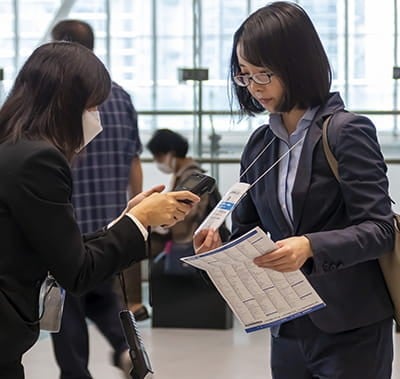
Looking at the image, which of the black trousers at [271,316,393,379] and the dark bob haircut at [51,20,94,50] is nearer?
the black trousers at [271,316,393,379]

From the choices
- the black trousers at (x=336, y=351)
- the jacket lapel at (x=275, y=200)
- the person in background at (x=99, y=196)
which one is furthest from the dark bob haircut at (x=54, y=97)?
the person in background at (x=99, y=196)

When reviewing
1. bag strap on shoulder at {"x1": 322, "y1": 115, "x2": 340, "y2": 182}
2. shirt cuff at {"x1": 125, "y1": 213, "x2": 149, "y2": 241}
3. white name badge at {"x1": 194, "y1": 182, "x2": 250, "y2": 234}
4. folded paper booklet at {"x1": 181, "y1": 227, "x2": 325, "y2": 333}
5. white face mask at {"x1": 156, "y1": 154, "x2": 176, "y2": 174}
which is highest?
bag strap on shoulder at {"x1": 322, "y1": 115, "x2": 340, "y2": 182}

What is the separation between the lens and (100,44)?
274 inches

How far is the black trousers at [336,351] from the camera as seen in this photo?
2178 mm

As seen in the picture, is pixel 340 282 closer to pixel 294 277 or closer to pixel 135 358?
pixel 294 277

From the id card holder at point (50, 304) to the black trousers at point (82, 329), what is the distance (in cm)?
144

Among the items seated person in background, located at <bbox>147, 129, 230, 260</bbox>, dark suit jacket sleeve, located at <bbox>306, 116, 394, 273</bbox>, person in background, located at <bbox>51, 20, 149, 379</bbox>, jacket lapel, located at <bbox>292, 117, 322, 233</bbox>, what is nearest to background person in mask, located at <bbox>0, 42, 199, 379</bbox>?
jacket lapel, located at <bbox>292, 117, 322, 233</bbox>

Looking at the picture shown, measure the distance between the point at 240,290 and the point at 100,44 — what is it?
503cm

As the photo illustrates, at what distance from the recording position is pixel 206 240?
2.18 metres

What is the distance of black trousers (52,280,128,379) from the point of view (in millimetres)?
3889

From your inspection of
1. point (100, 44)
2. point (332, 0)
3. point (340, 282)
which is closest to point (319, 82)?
point (340, 282)

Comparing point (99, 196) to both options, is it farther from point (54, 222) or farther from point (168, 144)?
point (54, 222)

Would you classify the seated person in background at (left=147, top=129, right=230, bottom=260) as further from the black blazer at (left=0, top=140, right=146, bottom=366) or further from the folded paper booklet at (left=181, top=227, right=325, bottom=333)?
the black blazer at (left=0, top=140, right=146, bottom=366)

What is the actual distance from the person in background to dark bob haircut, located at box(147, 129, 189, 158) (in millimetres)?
1527
